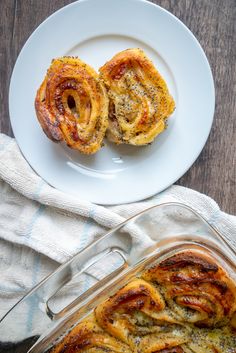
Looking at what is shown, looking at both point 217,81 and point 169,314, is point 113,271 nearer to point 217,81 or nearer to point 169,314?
point 169,314

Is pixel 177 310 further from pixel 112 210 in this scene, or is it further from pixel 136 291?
pixel 112 210

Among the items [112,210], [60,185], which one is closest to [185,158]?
[112,210]

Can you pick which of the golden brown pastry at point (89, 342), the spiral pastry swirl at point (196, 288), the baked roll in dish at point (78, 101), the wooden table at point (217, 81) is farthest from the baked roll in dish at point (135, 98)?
the golden brown pastry at point (89, 342)

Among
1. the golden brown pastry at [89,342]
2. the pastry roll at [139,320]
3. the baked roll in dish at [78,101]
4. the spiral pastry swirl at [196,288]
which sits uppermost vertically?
the baked roll in dish at [78,101]

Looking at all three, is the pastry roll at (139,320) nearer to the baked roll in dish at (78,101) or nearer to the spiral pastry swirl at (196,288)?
the spiral pastry swirl at (196,288)

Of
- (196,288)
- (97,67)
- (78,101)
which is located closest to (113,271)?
(196,288)

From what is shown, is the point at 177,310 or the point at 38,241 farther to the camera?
the point at 38,241

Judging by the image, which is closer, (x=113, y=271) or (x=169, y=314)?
(x=169, y=314)
